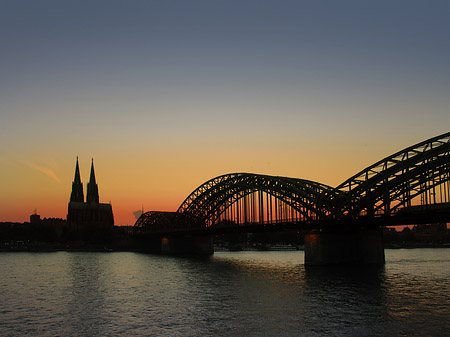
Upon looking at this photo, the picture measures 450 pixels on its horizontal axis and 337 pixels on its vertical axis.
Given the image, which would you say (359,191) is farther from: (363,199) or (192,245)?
(192,245)

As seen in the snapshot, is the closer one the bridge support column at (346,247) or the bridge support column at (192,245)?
the bridge support column at (346,247)

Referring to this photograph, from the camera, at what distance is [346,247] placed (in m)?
79.4

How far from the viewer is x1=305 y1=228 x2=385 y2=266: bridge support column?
3100 inches

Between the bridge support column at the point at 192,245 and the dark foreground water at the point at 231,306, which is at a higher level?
the bridge support column at the point at 192,245

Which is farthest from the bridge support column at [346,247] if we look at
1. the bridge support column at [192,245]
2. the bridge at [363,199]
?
the bridge support column at [192,245]

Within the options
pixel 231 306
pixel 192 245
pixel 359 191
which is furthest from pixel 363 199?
pixel 192 245

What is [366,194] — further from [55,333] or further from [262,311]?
[55,333]

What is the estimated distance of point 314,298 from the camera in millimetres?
45438

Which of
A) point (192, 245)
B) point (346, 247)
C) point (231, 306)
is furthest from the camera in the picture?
point (192, 245)

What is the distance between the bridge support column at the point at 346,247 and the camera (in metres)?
78.8

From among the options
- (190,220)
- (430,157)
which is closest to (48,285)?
(430,157)

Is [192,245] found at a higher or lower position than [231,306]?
higher

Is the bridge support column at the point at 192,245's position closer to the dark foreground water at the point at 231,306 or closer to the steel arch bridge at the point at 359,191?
the steel arch bridge at the point at 359,191

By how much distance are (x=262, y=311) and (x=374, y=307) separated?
9049 mm
